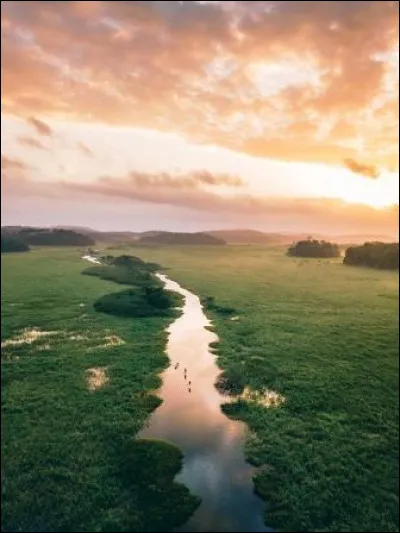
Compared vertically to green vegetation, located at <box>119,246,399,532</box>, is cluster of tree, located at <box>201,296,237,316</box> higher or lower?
higher

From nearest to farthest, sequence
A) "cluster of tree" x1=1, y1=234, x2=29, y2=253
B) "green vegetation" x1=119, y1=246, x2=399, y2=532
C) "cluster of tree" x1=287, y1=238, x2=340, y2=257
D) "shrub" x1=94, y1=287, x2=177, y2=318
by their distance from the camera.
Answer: "green vegetation" x1=119, y1=246, x2=399, y2=532 < "shrub" x1=94, y1=287, x2=177, y2=318 < "cluster of tree" x1=1, y1=234, x2=29, y2=253 < "cluster of tree" x1=287, y1=238, x2=340, y2=257

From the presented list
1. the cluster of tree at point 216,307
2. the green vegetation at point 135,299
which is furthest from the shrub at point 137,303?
the cluster of tree at point 216,307

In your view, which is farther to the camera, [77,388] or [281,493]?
[77,388]

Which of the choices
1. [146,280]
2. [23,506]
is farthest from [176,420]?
[146,280]

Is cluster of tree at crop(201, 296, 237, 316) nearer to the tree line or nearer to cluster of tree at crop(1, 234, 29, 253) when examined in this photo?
cluster of tree at crop(1, 234, 29, 253)

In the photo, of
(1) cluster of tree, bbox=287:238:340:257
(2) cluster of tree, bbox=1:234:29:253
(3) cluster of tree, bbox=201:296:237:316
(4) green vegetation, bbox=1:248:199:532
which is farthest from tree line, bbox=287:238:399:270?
(2) cluster of tree, bbox=1:234:29:253

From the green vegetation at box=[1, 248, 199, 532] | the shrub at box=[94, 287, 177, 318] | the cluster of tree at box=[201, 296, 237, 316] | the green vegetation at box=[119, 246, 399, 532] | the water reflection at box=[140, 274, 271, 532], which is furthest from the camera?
the cluster of tree at box=[201, 296, 237, 316]

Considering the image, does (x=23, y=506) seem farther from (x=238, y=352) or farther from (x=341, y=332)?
(x=341, y=332)
